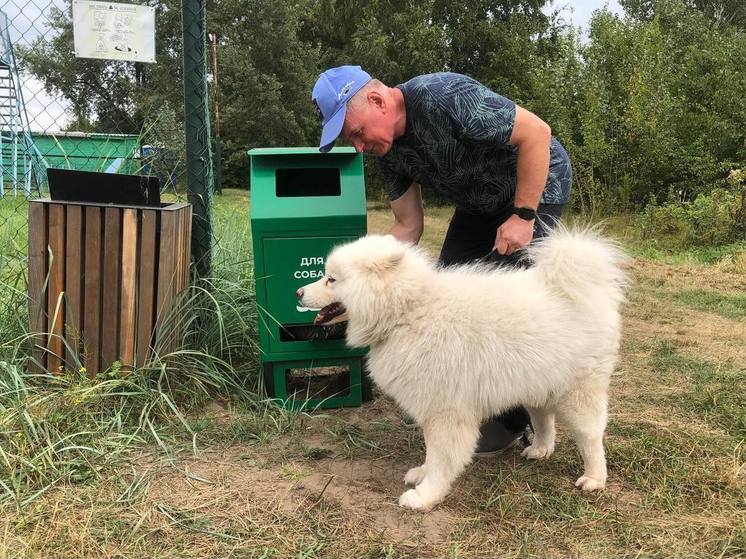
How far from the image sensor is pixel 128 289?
Result: 2969mm

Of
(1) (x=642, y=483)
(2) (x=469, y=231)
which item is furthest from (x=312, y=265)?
(1) (x=642, y=483)

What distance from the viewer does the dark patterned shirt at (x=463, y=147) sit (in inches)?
101

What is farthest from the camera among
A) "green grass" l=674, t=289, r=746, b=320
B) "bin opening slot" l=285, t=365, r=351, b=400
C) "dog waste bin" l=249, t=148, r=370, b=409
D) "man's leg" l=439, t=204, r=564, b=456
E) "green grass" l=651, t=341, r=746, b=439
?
"green grass" l=674, t=289, r=746, b=320

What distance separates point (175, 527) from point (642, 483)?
1996 mm

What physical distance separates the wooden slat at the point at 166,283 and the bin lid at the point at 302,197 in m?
0.45

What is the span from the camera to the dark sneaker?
294 centimetres

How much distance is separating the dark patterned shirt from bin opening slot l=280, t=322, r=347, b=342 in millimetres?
936

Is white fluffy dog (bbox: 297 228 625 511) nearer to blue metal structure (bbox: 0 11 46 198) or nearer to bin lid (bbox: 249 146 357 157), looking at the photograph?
bin lid (bbox: 249 146 357 157)

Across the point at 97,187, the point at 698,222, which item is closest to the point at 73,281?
the point at 97,187

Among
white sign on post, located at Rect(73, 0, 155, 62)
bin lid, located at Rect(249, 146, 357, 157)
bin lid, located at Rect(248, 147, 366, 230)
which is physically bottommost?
bin lid, located at Rect(248, 147, 366, 230)

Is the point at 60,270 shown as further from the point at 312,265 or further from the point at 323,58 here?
the point at 323,58

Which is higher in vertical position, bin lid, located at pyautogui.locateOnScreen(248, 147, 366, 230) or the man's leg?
bin lid, located at pyautogui.locateOnScreen(248, 147, 366, 230)

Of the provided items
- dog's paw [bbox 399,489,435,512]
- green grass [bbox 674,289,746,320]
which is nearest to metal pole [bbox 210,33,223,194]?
green grass [bbox 674,289,746,320]

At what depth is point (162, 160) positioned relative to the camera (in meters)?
3.85
